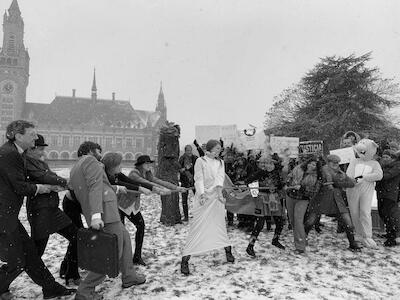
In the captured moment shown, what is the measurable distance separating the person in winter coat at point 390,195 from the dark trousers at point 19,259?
601cm

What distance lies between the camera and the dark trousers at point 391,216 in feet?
21.0

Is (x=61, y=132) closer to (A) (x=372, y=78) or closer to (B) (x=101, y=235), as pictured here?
(A) (x=372, y=78)

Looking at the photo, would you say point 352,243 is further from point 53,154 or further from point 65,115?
point 65,115

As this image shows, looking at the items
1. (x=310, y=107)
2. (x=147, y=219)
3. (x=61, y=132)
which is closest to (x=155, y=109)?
(x=61, y=132)

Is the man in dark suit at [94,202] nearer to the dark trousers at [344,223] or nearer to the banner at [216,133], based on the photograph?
the dark trousers at [344,223]

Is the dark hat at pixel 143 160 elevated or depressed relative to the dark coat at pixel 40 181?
elevated

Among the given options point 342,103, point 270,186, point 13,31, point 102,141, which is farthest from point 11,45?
point 270,186

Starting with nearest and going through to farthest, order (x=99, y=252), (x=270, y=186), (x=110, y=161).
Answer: (x=99, y=252) → (x=110, y=161) → (x=270, y=186)

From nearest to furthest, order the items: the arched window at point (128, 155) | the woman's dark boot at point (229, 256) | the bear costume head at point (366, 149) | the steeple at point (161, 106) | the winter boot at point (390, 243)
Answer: the woman's dark boot at point (229, 256)
the winter boot at point (390, 243)
the bear costume head at point (366, 149)
the arched window at point (128, 155)
the steeple at point (161, 106)

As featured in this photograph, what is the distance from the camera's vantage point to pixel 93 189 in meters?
3.74

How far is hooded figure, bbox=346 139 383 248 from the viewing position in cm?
638

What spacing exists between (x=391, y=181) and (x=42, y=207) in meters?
6.21

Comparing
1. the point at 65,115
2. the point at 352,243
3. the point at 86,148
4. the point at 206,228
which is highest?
the point at 65,115

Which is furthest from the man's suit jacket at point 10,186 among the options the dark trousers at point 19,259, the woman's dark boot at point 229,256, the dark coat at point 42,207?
the woman's dark boot at point 229,256
